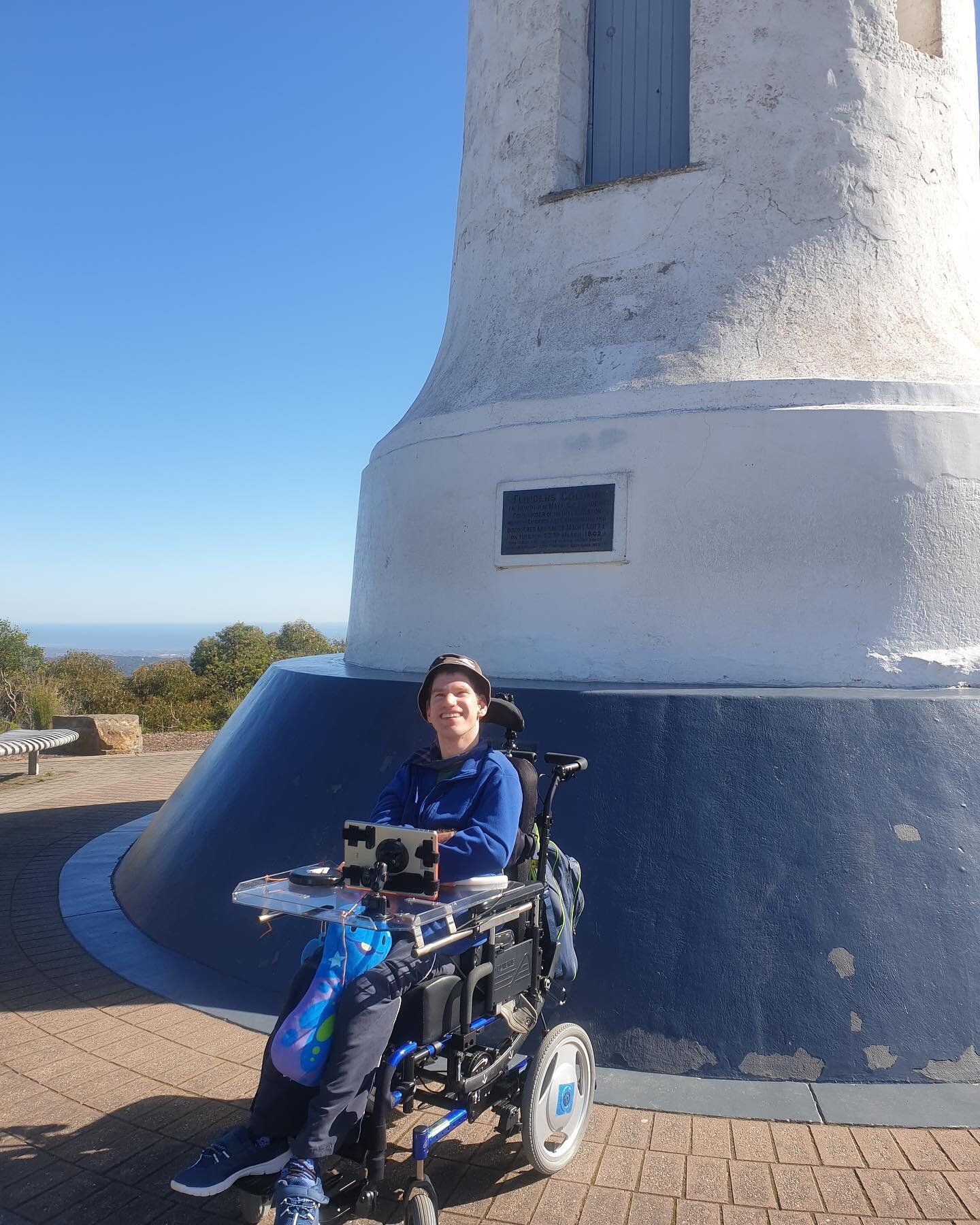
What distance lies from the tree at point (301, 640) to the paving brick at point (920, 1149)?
3477 centimetres

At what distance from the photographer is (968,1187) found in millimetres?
3006

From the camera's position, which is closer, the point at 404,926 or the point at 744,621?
the point at 404,926

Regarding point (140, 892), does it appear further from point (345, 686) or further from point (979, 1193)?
point (979, 1193)

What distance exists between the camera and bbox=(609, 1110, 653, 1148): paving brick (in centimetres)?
330

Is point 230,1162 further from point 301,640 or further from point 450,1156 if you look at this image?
point 301,640

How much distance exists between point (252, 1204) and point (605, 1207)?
3.39ft

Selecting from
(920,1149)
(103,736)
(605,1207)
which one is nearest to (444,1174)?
(605,1207)

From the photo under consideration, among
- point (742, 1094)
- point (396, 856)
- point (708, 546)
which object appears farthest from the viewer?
point (708, 546)

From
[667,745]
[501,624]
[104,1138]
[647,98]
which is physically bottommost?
[104,1138]

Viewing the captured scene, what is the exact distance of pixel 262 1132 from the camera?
2.71 m

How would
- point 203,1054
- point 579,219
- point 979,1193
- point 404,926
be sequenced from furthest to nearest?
1. point 579,219
2. point 203,1054
3. point 979,1193
4. point 404,926

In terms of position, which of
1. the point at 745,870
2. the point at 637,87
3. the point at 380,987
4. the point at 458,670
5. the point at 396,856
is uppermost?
the point at 637,87

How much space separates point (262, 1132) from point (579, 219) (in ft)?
17.2

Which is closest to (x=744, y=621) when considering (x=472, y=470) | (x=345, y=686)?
(x=472, y=470)
